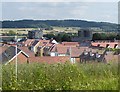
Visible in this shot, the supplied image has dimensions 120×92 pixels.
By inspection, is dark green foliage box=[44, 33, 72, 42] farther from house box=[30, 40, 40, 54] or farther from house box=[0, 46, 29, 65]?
house box=[0, 46, 29, 65]

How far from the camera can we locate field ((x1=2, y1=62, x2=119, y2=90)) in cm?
398

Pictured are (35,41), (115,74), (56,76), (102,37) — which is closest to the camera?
(56,76)

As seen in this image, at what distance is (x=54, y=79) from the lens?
417cm

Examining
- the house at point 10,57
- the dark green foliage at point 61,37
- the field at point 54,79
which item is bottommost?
the field at point 54,79

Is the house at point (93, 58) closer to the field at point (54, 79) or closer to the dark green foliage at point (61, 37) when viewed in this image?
the field at point (54, 79)

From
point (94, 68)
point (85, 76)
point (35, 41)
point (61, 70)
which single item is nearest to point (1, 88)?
point (61, 70)

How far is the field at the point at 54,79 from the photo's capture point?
3.98 metres

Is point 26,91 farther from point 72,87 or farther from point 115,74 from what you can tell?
point 115,74

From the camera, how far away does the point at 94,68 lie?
4.87 metres

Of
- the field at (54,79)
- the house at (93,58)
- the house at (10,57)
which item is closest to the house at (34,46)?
the house at (93,58)

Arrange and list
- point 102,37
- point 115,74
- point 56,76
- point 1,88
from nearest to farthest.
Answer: point 1,88 < point 56,76 < point 115,74 < point 102,37

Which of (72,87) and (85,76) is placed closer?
(72,87)

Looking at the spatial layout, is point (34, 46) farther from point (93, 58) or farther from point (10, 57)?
point (10, 57)

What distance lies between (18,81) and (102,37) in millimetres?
46497
